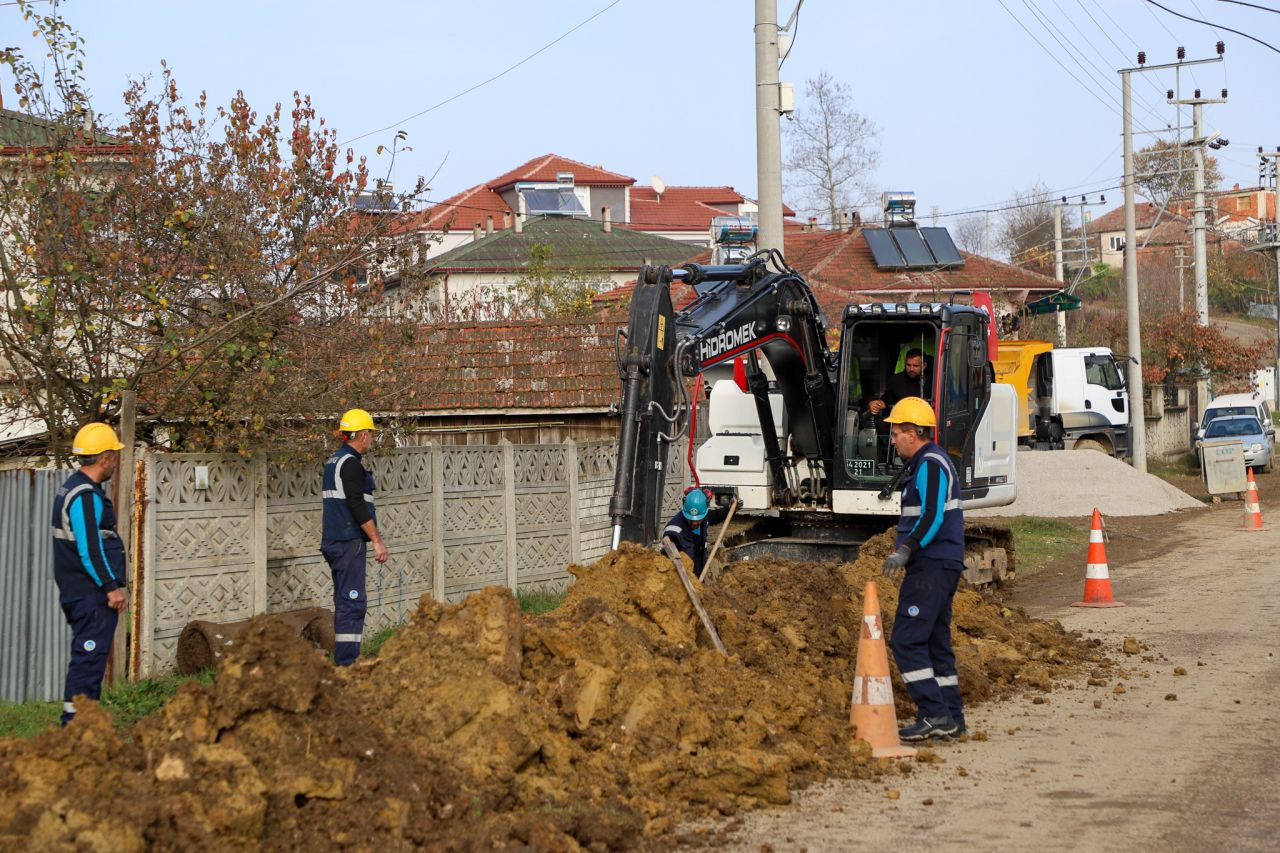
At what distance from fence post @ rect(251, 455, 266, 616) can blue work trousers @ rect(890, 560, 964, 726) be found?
5.46m

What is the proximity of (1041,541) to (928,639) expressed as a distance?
1466 cm

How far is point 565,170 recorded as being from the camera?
66.8 metres

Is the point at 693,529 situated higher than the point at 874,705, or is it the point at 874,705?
the point at 693,529

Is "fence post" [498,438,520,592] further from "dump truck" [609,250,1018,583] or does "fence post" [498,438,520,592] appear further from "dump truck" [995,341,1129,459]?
"dump truck" [995,341,1129,459]

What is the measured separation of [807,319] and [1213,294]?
82.0 meters

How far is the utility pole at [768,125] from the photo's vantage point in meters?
16.0

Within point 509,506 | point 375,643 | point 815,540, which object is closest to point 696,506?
point 815,540

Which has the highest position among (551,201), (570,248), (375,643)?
(551,201)

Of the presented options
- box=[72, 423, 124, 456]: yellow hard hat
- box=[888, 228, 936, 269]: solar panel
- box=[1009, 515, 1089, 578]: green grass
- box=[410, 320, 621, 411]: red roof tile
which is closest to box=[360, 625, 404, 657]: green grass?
box=[72, 423, 124, 456]: yellow hard hat

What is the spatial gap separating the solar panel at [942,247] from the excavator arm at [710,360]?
25987 mm

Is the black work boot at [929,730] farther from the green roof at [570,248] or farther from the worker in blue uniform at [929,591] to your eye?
the green roof at [570,248]

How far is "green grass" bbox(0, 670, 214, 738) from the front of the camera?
30.1ft

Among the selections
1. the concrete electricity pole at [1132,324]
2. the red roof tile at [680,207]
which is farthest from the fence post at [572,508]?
the red roof tile at [680,207]

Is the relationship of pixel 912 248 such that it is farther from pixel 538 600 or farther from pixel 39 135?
pixel 39 135
